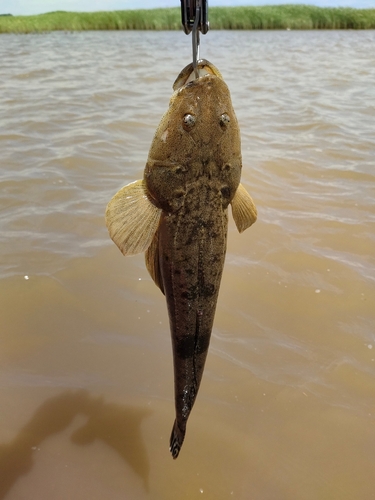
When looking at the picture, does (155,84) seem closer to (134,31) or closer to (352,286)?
(352,286)

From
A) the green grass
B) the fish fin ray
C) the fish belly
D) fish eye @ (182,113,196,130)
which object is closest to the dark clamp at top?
fish eye @ (182,113,196,130)

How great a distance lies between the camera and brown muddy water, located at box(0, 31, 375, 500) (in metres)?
2.40

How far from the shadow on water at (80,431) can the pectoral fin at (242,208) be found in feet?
4.57

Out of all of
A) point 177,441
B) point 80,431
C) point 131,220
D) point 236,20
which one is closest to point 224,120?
point 131,220

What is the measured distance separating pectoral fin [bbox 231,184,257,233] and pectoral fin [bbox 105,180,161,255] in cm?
38

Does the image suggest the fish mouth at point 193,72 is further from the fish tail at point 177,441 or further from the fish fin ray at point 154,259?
the fish tail at point 177,441

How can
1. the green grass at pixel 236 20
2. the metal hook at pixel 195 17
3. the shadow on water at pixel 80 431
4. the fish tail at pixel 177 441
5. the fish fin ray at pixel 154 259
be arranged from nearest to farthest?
the metal hook at pixel 195 17 → the fish fin ray at pixel 154 259 → the fish tail at pixel 177 441 → the shadow on water at pixel 80 431 → the green grass at pixel 236 20

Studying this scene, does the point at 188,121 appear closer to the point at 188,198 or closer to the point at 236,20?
the point at 188,198

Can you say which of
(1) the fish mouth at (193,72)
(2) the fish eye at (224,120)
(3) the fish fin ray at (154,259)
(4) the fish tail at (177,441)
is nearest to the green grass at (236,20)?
(1) the fish mouth at (193,72)

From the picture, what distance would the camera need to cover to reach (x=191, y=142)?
1.81m

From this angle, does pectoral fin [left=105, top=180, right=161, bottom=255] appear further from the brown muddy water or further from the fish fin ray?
the brown muddy water

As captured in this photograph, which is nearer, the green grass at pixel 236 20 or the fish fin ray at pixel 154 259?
the fish fin ray at pixel 154 259

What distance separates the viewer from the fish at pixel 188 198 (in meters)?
1.78

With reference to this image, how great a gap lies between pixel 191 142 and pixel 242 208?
389 mm
